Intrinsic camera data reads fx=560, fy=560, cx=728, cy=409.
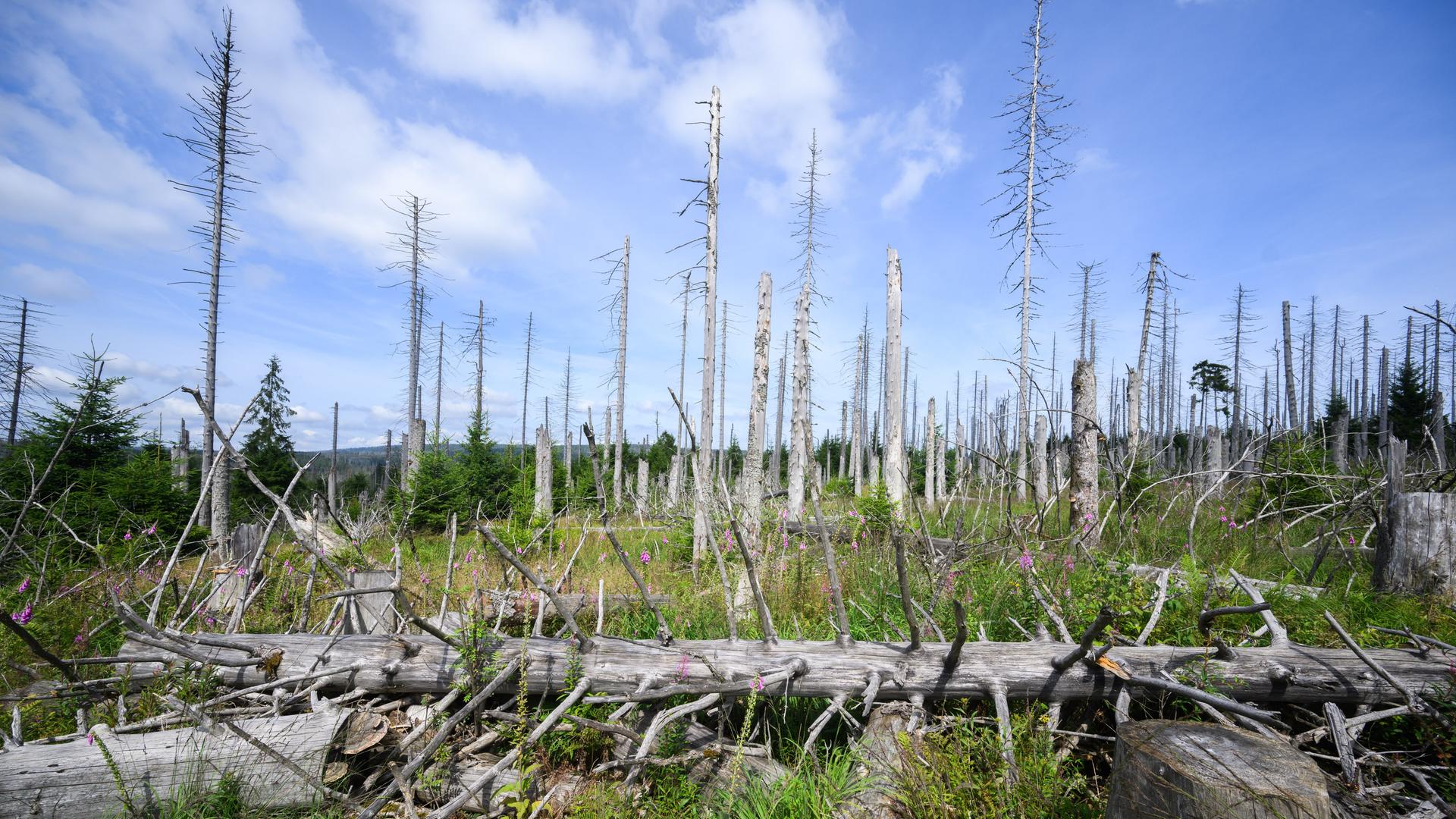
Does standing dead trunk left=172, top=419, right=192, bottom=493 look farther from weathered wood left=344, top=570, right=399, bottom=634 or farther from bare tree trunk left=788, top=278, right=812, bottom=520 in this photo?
bare tree trunk left=788, top=278, right=812, bottom=520

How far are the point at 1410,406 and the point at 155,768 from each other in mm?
41100

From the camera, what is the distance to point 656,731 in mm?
2781

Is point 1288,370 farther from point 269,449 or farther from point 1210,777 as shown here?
point 269,449

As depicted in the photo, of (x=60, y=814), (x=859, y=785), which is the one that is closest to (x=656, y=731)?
(x=859, y=785)

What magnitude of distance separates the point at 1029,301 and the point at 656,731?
50.3 feet

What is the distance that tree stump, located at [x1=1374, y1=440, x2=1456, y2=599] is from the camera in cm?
434

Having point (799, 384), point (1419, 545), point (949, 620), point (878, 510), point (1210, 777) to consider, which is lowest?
point (878, 510)

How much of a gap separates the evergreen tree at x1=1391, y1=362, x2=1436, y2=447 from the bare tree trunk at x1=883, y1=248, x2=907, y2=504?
27.3m

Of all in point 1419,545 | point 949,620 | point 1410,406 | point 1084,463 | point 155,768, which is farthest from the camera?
point 1410,406

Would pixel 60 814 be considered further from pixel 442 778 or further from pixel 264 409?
pixel 264 409

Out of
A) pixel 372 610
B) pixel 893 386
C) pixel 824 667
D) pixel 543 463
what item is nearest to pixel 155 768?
pixel 372 610

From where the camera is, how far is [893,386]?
12188 mm

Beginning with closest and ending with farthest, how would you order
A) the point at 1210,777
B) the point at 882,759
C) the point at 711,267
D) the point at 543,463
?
the point at 1210,777 < the point at 882,759 < the point at 711,267 < the point at 543,463

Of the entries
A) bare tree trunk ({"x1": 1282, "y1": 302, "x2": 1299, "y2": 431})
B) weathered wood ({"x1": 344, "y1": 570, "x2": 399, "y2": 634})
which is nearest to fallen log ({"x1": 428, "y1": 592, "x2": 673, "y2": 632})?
weathered wood ({"x1": 344, "y1": 570, "x2": 399, "y2": 634})
